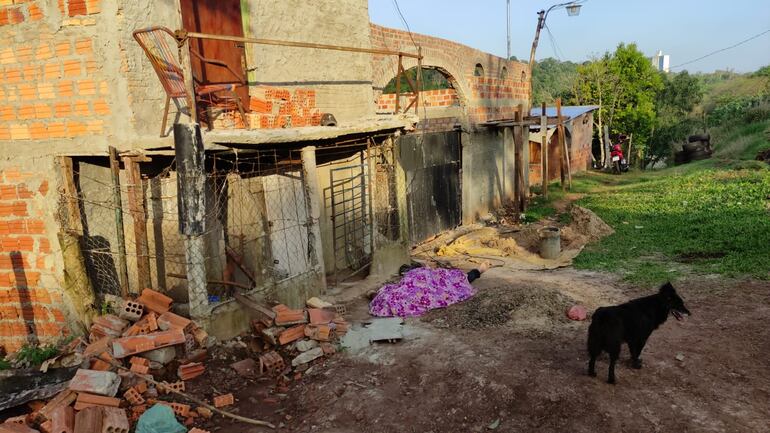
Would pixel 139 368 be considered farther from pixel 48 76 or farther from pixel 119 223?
pixel 48 76

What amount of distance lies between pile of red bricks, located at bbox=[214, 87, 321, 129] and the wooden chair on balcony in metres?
0.17

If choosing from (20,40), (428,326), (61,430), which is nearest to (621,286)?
(428,326)

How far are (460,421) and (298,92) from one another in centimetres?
581

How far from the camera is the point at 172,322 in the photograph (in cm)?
569

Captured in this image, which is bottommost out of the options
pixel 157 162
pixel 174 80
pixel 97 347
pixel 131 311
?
pixel 97 347

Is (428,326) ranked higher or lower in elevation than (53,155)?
lower

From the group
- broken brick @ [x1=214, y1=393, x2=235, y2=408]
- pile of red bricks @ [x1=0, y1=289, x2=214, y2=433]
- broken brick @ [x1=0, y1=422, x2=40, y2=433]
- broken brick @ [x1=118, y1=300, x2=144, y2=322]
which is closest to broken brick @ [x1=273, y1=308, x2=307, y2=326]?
pile of red bricks @ [x1=0, y1=289, x2=214, y2=433]

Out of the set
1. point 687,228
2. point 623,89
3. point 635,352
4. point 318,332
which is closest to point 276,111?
point 318,332

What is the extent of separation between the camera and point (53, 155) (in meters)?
6.25

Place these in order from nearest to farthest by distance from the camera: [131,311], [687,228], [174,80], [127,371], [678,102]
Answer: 1. [127,371]
2. [131,311]
3. [174,80]
4. [687,228]
5. [678,102]

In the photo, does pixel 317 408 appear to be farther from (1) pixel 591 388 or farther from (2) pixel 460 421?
(1) pixel 591 388

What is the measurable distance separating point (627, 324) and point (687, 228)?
7.70 meters

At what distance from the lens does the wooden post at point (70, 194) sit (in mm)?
6254

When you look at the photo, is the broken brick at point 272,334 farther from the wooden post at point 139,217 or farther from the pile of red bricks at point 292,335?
the wooden post at point 139,217
